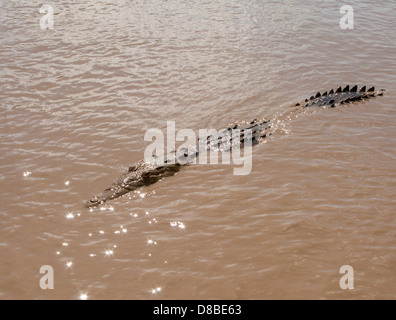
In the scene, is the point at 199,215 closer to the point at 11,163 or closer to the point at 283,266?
the point at 283,266

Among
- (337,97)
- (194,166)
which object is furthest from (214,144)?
(337,97)

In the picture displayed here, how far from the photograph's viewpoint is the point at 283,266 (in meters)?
3.41

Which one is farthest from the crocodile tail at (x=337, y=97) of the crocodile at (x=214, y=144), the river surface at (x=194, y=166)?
the river surface at (x=194, y=166)

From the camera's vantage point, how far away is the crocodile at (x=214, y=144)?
451 cm

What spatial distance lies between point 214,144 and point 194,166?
53cm

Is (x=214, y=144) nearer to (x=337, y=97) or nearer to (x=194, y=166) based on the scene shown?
(x=194, y=166)

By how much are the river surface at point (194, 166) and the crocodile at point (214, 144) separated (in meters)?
0.13

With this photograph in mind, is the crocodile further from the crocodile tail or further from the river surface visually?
the river surface

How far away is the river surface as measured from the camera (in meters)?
3.39

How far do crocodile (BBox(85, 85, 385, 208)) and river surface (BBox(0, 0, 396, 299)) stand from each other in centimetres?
13

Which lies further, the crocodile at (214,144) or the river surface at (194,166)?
the crocodile at (214,144)

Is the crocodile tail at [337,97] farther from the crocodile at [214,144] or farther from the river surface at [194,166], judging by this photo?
the river surface at [194,166]

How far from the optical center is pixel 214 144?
5336mm
